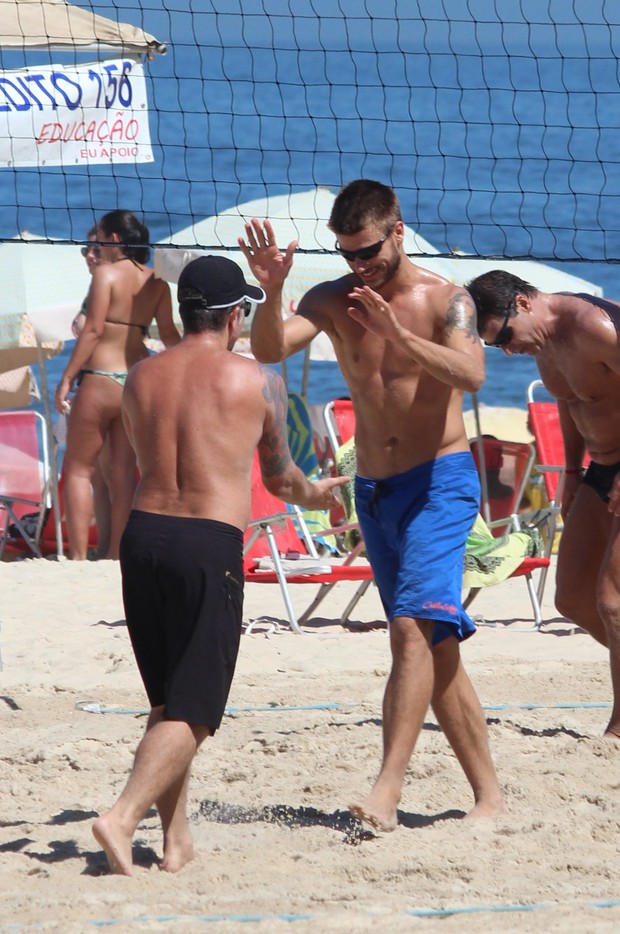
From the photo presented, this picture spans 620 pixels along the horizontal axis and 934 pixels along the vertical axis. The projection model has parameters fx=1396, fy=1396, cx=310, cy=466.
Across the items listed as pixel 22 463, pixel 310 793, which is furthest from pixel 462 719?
pixel 22 463

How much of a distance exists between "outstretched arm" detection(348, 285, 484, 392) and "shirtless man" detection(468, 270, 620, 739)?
0.64m

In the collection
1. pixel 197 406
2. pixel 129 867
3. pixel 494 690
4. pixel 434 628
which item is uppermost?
pixel 197 406

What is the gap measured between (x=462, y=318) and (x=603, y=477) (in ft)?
3.55

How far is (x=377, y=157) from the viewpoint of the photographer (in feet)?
141

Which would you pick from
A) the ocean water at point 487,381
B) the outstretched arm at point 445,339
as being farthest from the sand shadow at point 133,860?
the ocean water at point 487,381

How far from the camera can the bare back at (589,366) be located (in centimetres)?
465

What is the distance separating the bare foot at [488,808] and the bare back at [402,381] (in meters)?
0.99

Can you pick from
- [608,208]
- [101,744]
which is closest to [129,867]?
[101,744]

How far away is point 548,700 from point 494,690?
0.81ft

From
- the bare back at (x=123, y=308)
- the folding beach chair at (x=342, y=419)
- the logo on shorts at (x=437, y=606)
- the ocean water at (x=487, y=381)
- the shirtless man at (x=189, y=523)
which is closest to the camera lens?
the shirtless man at (x=189, y=523)

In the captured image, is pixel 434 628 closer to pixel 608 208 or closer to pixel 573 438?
pixel 573 438

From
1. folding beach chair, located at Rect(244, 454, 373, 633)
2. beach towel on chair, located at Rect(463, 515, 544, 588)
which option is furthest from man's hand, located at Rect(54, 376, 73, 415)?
beach towel on chair, located at Rect(463, 515, 544, 588)

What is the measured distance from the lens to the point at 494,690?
18.6 ft

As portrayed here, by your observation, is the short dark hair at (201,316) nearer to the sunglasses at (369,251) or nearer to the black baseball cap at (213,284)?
the black baseball cap at (213,284)
